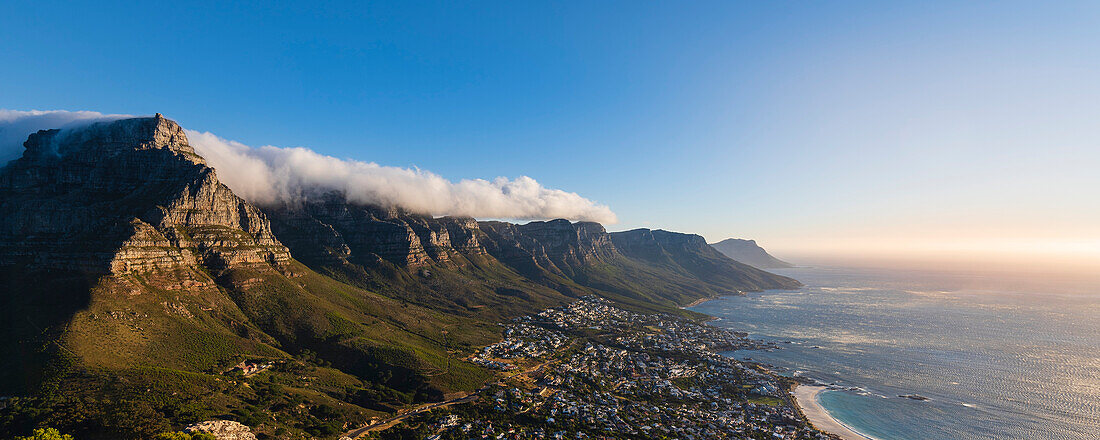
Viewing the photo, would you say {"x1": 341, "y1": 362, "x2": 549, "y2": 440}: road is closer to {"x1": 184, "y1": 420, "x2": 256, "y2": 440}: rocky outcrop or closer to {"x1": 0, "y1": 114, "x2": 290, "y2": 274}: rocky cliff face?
{"x1": 184, "y1": 420, "x2": 256, "y2": 440}: rocky outcrop

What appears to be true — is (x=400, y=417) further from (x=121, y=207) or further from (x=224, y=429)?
(x=121, y=207)

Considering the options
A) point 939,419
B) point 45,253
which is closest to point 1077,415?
point 939,419

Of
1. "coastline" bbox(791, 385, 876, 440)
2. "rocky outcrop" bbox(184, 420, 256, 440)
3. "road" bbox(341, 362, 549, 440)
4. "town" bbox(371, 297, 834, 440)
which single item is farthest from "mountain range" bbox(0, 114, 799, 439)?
"coastline" bbox(791, 385, 876, 440)

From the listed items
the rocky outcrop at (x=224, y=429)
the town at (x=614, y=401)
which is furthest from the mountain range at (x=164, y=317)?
the town at (x=614, y=401)

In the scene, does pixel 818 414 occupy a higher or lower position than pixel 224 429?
lower

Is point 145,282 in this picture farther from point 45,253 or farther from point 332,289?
point 332,289

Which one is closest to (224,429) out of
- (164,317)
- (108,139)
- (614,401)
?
(164,317)
